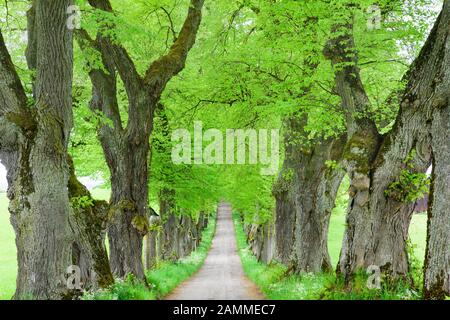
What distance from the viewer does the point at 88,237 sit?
Answer: 10586 mm

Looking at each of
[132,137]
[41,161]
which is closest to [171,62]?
[132,137]

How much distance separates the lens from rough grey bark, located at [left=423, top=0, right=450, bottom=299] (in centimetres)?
732

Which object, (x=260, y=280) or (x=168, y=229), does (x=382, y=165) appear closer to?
(x=260, y=280)

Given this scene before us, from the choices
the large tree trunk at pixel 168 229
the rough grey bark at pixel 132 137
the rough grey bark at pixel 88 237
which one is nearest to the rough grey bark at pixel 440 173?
the rough grey bark at pixel 132 137

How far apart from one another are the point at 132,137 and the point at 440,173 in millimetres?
7622

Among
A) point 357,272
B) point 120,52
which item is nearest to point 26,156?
point 120,52

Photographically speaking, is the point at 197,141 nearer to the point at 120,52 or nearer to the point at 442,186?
the point at 120,52

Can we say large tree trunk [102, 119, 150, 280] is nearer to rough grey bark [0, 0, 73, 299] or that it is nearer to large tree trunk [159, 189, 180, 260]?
rough grey bark [0, 0, 73, 299]

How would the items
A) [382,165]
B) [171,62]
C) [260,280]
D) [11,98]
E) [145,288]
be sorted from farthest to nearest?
[260,280] → [145,288] → [171,62] → [382,165] → [11,98]

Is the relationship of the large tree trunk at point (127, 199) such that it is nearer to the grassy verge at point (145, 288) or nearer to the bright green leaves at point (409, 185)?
the grassy verge at point (145, 288)

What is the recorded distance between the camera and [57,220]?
752 centimetres

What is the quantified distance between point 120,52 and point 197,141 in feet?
31.5

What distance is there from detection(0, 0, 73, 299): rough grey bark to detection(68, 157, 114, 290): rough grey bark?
267cm

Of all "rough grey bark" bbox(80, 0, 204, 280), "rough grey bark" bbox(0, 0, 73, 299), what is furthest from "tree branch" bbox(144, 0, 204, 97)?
"rough grey bark" bbox(0, 0, 73, 299)
